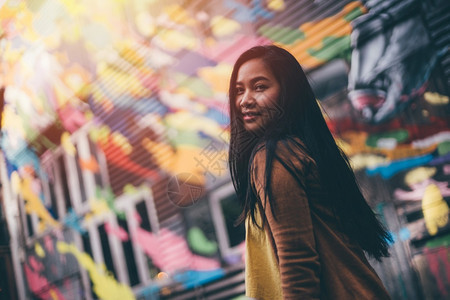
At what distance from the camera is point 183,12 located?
24.1ft

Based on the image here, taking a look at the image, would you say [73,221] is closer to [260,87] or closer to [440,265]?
[440,265]

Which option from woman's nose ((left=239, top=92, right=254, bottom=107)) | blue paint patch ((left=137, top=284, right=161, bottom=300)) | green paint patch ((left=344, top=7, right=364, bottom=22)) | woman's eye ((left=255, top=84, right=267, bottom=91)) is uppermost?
green paint patch ((left=344, top=7, right=364, bottom=22))

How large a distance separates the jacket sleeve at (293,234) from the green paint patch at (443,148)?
356 cm

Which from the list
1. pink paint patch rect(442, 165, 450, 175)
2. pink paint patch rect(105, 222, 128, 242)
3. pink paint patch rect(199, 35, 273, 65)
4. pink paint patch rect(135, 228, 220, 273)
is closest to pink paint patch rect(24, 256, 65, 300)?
pink paint patch rect(105, 222, 128, 242)

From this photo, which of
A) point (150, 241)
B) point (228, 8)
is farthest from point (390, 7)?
point (150, 241)

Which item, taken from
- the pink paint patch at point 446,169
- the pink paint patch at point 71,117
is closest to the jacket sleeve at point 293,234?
the pink paint patch at point 446,169

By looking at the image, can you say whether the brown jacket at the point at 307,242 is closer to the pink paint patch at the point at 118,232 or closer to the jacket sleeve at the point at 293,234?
the jacket sleeve at the point at 293,234

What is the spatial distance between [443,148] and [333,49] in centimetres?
173

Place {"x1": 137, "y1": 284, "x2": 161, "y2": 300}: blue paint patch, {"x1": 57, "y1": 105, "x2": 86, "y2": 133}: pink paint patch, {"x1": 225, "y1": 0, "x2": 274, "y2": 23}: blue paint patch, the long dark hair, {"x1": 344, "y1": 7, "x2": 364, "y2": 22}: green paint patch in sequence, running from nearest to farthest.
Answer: the long dark hair, {"x1": 344, "y1": 7, "x2": 364, "y2": 22}: green paint patch, {"x1": 225, "y1": 0, "x2": 274, "y2": 23}: blue paint patch, {"x1": 137, "y1": 284, "x2": 161, "y2": 300}: blue paint patch, {"x1": 57, "y1": 105, "x2": 86, "y2": 133}: pink paint patch

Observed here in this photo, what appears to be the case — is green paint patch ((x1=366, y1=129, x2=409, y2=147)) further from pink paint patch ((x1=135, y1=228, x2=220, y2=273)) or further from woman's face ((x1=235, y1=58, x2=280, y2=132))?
woman's face ((x1=235, y1=58, x2=280, y2=132))

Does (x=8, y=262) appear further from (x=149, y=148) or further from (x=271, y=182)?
(x=271, y=182)

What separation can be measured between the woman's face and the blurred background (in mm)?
3430

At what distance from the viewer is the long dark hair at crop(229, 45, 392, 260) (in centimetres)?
134

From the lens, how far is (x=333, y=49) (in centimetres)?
536
